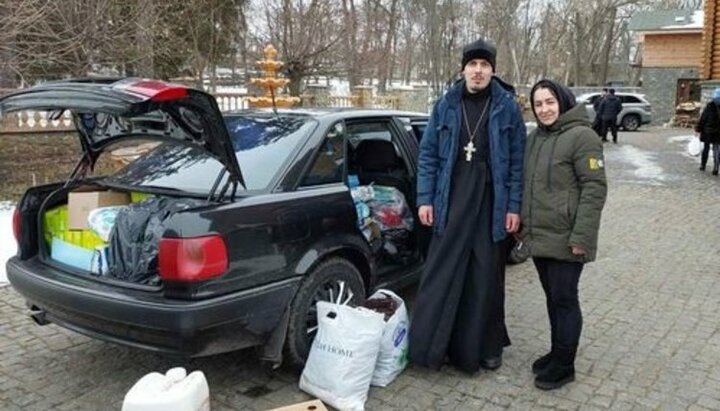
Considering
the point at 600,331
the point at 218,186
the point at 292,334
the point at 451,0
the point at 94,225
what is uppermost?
the point at 451,0

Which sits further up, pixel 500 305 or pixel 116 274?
pixel 116 274

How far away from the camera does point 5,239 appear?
6.63 m

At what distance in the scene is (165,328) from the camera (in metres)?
2.87

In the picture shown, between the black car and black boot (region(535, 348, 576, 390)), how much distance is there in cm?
115

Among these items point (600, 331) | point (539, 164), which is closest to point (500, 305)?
point (539, 164)

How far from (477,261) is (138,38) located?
9082 mm

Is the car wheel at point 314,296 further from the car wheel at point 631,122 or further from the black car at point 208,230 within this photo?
the car wheel at point 631,122

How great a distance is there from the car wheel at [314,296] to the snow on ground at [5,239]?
3.23m

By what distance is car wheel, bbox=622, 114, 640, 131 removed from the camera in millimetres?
26109

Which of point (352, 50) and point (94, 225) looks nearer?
point (94, 225)

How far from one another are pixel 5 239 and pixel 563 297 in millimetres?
5797

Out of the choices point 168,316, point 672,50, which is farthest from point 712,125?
point 672,50

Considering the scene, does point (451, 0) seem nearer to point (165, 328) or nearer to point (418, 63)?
point (418, 63)

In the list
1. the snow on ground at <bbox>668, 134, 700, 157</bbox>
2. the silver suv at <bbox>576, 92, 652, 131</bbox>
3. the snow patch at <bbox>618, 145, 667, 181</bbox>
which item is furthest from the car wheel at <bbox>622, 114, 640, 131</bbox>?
the snow patch at <bbox>618, 145, 667, 181</bbox>
